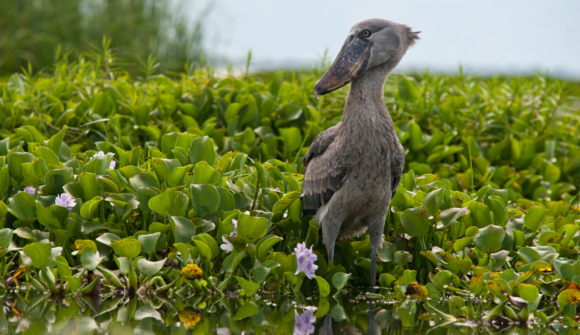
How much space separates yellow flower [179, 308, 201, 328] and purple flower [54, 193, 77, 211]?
109cm

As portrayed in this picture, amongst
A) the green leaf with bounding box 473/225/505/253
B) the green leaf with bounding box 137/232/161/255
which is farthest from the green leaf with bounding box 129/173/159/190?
the green leaf with bounding box 473/225/505/253

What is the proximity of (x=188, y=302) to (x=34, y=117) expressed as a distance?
3.08m

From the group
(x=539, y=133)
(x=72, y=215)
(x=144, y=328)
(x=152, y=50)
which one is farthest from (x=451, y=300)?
(x=152, y=50)

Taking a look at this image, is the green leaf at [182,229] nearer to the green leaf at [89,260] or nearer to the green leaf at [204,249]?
the green leaf at [204,249]

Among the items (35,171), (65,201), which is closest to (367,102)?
(65,201)

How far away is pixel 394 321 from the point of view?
8.94 feet

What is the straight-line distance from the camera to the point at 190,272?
2.94 metres

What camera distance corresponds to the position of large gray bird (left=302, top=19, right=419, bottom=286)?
10.2 ft

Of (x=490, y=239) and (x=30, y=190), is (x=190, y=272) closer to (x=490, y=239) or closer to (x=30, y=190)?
(x=30, y=190)

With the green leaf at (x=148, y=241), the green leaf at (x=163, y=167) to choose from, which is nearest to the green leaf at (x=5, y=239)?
the green leaf at (x=148, y=241)

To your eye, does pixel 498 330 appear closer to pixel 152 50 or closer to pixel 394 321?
pixel 394 321

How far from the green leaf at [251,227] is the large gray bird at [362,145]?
16.9 inches

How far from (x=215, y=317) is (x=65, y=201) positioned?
1314 mm

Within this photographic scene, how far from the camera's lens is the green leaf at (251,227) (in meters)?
3.06
